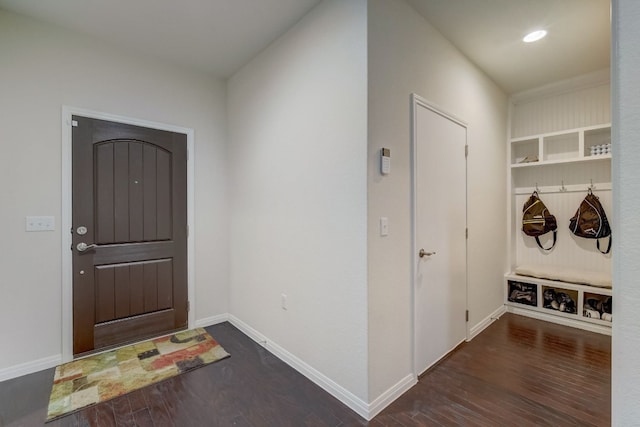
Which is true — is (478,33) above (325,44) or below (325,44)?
above

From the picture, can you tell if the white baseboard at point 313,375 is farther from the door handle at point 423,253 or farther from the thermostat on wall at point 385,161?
the thermostat on wall at point 385,161

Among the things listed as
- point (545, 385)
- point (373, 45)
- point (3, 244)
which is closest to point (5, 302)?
point (3, 244)

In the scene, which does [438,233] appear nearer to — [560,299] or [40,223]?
[560,299]

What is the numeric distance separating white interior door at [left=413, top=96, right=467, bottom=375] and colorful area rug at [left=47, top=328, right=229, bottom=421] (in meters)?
1.77

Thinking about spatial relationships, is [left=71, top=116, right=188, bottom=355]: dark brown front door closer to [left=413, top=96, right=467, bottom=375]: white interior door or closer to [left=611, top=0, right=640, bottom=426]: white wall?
[left=413, top=96, right=467, bottom=375]: white interior door

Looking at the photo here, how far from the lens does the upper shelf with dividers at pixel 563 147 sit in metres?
3.09

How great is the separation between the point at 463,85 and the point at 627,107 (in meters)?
2.26

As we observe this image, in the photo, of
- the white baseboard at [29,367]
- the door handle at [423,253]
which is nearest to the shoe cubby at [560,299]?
the door handle at [423,253]

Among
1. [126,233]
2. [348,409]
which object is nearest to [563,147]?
[348,409]

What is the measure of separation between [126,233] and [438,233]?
2.82 meters

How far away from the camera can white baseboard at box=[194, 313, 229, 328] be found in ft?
10.3

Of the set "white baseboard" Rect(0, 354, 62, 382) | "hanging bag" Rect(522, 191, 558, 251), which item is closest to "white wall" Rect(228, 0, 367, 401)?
"white baseboard" Rect(0, 354, 62, 382)

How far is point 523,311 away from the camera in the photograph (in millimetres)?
3492

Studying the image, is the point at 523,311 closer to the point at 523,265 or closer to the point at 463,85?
the point at 523,265
